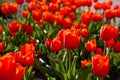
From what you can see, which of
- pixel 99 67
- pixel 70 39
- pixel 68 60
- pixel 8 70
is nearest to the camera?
pixel 8 70

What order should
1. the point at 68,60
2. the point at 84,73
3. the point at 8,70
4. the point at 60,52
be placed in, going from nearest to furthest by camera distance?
the point at 8,70
the point at 84,73
the point at 68,60
the point at 60,52

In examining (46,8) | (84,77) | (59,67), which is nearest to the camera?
(84,77)

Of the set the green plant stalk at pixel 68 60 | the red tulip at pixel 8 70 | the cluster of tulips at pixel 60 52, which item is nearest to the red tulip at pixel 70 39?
the cluster of tulips at pixel 60 52

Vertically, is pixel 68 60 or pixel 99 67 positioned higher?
pixel 99 67

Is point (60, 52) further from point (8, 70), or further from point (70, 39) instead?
point (8, 70)

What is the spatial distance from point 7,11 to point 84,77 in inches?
96.9

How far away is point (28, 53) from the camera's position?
9.52ft

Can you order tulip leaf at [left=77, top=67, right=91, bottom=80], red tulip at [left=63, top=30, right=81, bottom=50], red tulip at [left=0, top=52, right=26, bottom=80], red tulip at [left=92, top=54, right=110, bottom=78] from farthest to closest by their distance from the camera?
tulip leaf at [left=77, top=67, right=91, bottom=80], red tulip at [left=63, top=30, right=81, bottom=50], red tulip at [left=92, top=54, right=110, bottom=78], red tulip at [left=0, top=52, right=26, bottom=80]

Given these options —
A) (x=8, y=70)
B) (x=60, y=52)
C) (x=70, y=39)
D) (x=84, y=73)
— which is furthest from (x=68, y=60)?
(x=8, y=70)

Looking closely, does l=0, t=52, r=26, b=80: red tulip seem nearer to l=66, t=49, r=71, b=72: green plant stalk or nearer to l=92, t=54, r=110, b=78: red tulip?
l=92, t=54, r=110, b=78: red tulip

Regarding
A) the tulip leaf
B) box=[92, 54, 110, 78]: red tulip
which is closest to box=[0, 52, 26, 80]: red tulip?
box=[92, 54, 110, 78]: red tulip

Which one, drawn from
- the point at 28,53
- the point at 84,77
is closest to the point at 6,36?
the point at 84,77

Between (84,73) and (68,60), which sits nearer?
(84,73)

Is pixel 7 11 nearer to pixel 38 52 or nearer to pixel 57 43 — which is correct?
pixel 38 52
